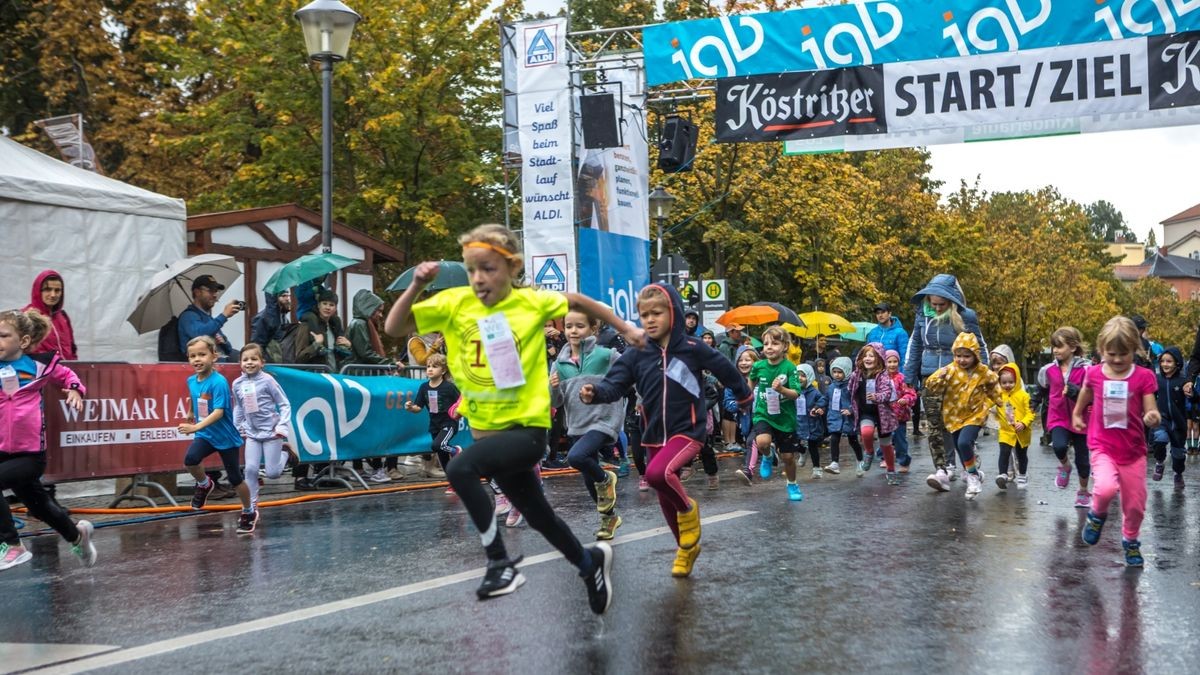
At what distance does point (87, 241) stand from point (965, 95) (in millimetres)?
11191

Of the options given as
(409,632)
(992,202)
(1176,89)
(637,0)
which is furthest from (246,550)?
(992,202)

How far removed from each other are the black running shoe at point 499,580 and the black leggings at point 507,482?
0.06 meters

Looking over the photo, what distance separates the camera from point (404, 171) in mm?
30562

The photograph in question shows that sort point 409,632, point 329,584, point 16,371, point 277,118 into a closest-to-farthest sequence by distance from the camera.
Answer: point 409,632
point 329,584
point 16,371
point 277,118

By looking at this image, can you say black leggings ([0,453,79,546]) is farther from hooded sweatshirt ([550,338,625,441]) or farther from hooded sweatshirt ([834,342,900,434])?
hooded sweatshirt ([834,342,900,434])

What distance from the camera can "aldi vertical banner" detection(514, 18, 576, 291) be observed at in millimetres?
19016

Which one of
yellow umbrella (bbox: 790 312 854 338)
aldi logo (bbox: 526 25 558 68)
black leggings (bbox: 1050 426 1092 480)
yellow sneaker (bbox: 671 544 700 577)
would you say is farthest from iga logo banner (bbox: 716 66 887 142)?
yellow umbrella (bbox: 790 312 854 338)

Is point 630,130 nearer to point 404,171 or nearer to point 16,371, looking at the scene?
point 404,171

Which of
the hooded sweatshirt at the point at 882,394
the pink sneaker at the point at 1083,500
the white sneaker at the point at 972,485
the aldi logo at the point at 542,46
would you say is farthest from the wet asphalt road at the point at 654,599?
the aldi logo at the point at 542,46

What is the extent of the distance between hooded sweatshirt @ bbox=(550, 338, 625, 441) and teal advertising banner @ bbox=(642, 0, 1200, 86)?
720cm

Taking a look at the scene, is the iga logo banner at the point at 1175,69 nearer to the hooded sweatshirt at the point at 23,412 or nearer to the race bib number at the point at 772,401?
the race bib number at the point at 772,401

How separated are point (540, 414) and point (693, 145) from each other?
15.2 metres

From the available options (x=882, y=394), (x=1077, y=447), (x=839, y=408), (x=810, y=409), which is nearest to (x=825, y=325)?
(x=839, y=408)

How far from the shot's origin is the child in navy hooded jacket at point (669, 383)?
7.77 metres
